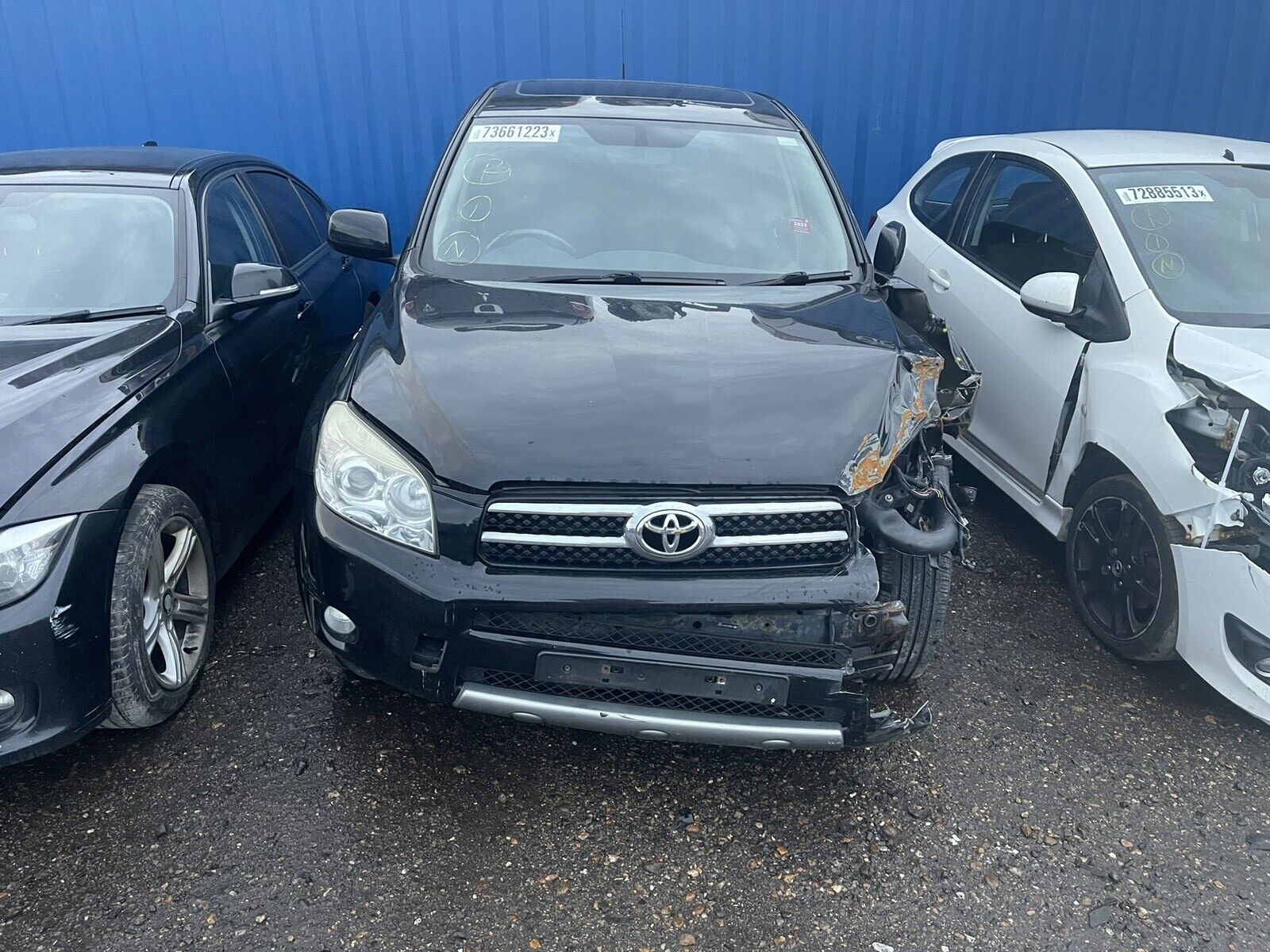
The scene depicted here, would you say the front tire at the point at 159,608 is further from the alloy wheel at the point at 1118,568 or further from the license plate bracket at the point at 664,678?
the alloy wheel at the point at 1118,568

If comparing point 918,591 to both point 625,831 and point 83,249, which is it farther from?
point 83,249

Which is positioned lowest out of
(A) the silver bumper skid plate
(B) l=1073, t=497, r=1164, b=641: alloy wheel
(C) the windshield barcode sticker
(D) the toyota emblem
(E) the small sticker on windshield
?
(B) l=1073, t=497, r=1164, b=641: alloy wheel

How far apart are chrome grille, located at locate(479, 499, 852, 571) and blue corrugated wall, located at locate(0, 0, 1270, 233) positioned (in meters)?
4.92

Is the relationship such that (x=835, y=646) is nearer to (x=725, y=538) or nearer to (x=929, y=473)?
(x=725, y=538)

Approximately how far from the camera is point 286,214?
14.8 feet

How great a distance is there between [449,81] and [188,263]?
11.8ft

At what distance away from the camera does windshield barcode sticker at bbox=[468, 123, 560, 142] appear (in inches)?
143

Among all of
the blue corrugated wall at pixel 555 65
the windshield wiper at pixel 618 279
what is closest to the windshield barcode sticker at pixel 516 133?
the windshield wiper at pixel 618 279

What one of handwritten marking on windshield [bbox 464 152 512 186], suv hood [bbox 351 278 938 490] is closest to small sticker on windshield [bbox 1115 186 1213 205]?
suv hood [bbox 351 278 938 490]

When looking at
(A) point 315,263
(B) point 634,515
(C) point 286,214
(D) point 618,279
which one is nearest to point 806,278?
(D) point 618,279

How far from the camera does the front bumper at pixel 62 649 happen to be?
2287mm

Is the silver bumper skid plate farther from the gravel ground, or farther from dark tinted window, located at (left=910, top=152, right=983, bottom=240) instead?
dark tinted window, located at (left=910, top=152, right=983, bottom=240)

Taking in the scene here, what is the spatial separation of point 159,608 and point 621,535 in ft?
4.92

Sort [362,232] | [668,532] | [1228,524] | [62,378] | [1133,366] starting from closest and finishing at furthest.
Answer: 1. [668,532]
2. [62,378]
3. [1228,524]
4. [1133,366]
5. [362,232]
